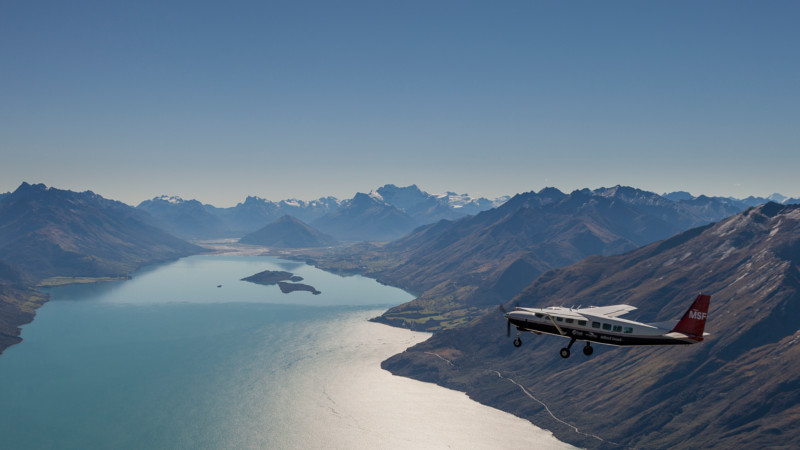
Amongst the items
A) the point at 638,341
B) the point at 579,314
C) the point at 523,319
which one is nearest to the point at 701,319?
the point at 638,341

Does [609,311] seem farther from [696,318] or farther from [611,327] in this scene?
[696,318]

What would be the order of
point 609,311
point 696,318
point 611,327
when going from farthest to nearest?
point 609,311 → point 611,327 → point 696,318

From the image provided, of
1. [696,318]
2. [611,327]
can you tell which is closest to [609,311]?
[611,327]

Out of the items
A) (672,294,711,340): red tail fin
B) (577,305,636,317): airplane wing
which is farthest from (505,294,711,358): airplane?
(577,305,636,317): airplane wing

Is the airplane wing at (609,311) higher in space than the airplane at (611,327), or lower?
higher

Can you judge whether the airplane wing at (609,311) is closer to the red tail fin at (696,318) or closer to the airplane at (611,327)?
the airplane at (611,327)

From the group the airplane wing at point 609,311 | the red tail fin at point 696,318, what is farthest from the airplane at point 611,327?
the airplane wing at point 609,311

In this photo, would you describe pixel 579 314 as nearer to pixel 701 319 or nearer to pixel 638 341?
pixel 638 341

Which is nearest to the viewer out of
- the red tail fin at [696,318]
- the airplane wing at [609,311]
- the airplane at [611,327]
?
the red tail fin at [696,318]
